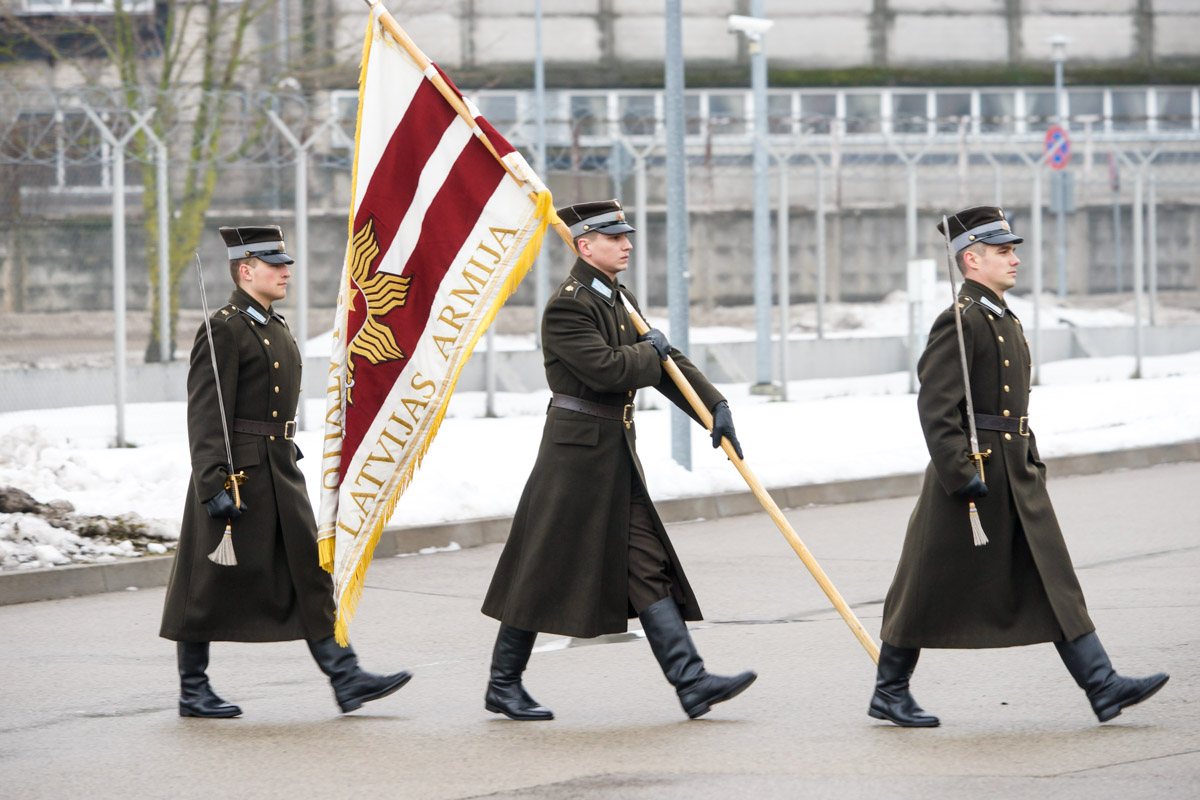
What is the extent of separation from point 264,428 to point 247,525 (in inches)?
14.4

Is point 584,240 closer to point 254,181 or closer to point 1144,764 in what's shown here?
point 1144,764

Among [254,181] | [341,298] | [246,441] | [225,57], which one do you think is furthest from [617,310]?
[225,57]

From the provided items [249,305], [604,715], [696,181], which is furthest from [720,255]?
[604,715]

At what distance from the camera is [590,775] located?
5.20 metres

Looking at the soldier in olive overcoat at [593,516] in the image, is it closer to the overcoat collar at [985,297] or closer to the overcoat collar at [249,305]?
the overcoat collar at [985,297]

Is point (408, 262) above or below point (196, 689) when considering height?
above

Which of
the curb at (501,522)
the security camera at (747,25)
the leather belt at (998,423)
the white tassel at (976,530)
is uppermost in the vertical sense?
the security camera at (747,25)

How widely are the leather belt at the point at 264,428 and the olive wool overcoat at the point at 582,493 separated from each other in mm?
946

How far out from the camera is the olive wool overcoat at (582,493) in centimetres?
592

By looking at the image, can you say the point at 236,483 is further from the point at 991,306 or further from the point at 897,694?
the point at 991,306

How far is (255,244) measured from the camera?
634cm

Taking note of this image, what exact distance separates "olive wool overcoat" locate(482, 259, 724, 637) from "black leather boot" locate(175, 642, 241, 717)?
106cm

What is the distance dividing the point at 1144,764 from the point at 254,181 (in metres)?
15.7

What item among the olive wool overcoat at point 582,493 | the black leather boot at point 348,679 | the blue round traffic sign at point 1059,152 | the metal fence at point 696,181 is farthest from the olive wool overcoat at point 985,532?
the blue round traffic sign at point 1059,152
